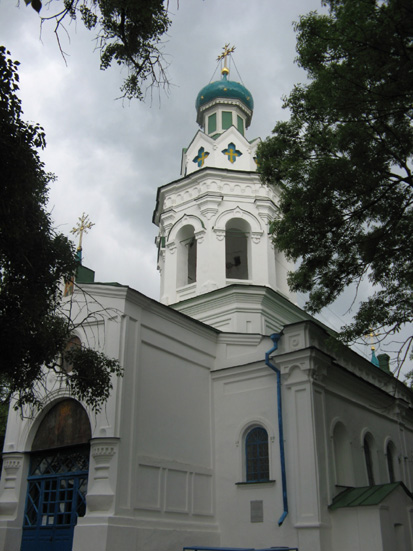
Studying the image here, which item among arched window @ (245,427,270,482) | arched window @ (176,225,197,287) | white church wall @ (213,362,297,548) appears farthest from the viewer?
arched window @ (176,225,197,287)

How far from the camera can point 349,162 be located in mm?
9820

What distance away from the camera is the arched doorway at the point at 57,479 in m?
12.1

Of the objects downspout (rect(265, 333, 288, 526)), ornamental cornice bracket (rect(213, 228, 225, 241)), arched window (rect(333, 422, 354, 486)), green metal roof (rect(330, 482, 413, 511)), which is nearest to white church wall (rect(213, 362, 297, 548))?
downspout (rect(265, 333, 288, 526))

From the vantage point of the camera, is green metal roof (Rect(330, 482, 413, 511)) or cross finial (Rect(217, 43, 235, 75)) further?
cross finial (Rect(217, 43, 235, 75))

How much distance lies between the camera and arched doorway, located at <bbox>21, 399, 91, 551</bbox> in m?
12.1

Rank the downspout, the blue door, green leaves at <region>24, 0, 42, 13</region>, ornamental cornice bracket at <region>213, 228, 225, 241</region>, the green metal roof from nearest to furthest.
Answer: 1. green leaves at <region>24, 0, 42, 13</region>
2. the green metal roof
3. the blue door
4. the downspout
5. ornamental cornice bracket at <region>213, 228, 225, 241</region>

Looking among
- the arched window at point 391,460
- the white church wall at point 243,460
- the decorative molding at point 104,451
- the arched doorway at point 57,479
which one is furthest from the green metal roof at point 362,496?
the arched doorway at point 57,479

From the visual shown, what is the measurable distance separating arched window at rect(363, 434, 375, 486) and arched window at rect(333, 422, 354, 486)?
1.28 m

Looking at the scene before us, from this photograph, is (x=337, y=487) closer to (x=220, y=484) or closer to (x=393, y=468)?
(x=220, y=484)

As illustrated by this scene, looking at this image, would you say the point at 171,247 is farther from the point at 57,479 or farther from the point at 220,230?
Answer: the point at 57,479

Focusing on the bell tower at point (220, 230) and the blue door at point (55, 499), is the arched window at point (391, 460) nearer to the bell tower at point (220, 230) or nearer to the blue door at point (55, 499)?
the bell tower at point (220, 230)

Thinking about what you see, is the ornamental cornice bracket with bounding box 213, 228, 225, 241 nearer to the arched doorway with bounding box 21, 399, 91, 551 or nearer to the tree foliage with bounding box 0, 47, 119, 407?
the arched doorway with bounding box 21, 399, 91, 551

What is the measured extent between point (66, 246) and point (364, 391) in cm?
995

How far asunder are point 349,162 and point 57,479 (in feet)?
30.0
